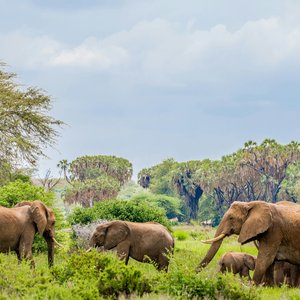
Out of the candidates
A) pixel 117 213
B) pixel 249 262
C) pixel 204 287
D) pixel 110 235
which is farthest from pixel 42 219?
pixel 117 213

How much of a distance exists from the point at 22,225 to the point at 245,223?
5.59 m

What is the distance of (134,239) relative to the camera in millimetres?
17750

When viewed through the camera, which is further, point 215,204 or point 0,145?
point 215,204

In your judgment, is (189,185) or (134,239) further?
(189,185)

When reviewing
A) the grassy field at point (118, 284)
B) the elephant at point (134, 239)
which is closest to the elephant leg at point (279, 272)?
the elephant at point (134, 239)

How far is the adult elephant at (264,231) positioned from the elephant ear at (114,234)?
3.01 meters

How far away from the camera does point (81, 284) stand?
34.9 feet

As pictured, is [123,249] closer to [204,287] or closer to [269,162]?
[204,287]

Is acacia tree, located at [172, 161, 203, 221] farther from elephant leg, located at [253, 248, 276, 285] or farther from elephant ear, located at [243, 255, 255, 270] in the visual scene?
elephant leg, located at [253, 248, 276, 285]

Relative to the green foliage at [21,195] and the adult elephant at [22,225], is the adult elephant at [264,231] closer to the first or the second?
the adult elephant at [22,225]

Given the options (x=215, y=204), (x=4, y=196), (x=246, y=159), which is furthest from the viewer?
(x=215, y=204)

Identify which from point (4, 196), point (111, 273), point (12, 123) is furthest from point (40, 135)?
point (111, 273)

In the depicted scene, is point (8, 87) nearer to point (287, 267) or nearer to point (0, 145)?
Result: point (0, 145)

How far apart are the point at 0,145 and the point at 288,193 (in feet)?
184
